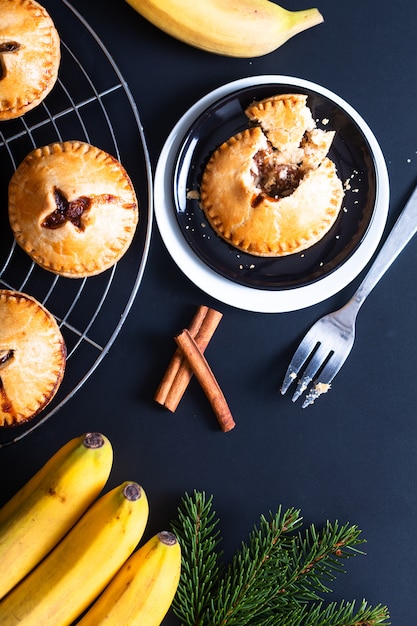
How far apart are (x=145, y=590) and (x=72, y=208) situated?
1187 millimetres

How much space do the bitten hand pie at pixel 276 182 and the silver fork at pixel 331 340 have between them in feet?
0.82

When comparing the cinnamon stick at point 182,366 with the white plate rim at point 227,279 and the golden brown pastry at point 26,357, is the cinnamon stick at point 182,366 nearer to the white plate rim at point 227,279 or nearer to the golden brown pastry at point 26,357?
the white plate rim at point 227,279

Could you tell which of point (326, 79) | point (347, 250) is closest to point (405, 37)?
point (326, 79)

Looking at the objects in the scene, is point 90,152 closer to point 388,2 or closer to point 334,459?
point 388,2

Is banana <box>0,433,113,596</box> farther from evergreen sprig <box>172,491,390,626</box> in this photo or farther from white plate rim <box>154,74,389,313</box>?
white plate rim <box>154,74,389,313</box>

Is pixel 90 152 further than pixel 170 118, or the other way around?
pixel 170 118

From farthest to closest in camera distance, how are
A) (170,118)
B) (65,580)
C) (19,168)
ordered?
(170,118), (19,168), (65,580)

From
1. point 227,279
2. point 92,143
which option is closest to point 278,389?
point 227,279

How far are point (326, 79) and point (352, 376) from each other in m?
1.05

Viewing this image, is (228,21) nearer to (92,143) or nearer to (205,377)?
(92,143)

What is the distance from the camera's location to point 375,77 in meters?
2.40

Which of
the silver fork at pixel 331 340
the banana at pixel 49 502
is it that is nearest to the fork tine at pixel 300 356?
the silver fork at pixel 331 340

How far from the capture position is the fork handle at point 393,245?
2359mm

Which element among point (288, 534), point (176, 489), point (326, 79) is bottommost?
point (176, 489)
